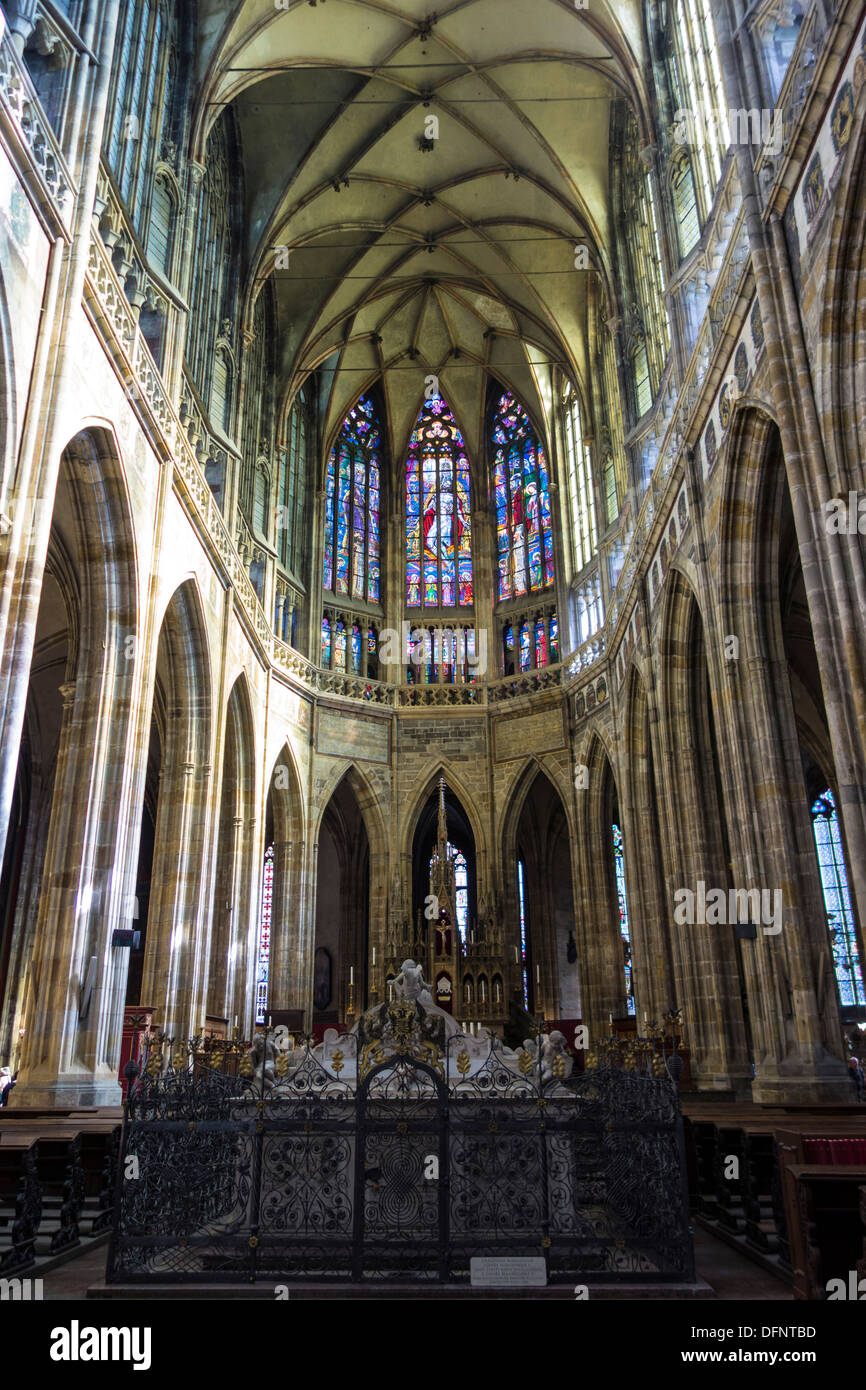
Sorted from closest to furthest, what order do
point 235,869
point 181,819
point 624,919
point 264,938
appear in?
point 181,819
point 235,869
point 624,919
point 264,938

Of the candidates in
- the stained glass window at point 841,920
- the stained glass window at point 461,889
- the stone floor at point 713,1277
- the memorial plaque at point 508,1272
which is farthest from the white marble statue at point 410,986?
the stained glass window at point 461,889

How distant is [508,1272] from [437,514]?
27110mm

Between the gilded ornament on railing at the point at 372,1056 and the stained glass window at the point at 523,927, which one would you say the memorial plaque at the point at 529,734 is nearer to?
the stained glass window at the point at 523,927

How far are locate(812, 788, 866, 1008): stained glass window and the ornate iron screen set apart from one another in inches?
696

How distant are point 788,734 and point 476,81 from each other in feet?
57.2

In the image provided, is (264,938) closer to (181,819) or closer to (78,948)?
(181,819)

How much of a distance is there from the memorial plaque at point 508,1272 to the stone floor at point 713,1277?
0.23m

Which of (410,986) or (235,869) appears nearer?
(410,986)

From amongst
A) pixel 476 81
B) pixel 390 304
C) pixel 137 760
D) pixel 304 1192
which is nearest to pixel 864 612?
pixel 304 1192

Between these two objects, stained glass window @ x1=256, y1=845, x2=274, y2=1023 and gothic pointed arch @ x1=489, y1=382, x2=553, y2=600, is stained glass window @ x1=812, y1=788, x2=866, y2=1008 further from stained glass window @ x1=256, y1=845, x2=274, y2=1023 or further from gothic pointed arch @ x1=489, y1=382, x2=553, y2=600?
stained glass window @ x1=256, y1=845, x2=274, y2=1023

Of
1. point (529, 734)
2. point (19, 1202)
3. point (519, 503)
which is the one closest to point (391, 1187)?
point (19, 1202)

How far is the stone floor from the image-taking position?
20.3 feet

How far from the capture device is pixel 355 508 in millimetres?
31141

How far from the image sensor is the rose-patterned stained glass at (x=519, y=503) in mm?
30031
